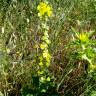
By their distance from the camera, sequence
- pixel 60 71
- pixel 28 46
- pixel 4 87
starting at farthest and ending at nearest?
pixel 28 46 < pixel 60 71 < pixel 4 87

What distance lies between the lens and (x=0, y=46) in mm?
2518

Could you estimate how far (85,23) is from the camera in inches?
117

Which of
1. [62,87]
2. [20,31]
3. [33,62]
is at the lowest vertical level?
[62,87]

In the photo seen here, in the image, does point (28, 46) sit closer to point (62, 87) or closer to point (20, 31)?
point (20, 31)

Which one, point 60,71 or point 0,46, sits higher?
point 0,46

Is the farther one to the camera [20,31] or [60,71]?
[20,31]

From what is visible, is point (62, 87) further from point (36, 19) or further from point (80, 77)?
point (36, 19)

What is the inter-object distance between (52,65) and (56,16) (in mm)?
515

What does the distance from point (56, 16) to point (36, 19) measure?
8.1 inches

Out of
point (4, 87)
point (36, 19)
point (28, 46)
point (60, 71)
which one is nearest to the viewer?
point (4, 87)

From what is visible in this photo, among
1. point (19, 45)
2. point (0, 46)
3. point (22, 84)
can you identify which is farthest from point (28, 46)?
point (22, 84)

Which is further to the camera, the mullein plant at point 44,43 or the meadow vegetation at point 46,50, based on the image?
the meadow vegetation at point 46,50

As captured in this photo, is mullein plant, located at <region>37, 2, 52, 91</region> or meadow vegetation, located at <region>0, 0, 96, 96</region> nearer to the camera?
mullein plant, located at <region>37, 2, 52, 91</region>

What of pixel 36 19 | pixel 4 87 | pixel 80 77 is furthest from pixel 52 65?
pixel 36 19
